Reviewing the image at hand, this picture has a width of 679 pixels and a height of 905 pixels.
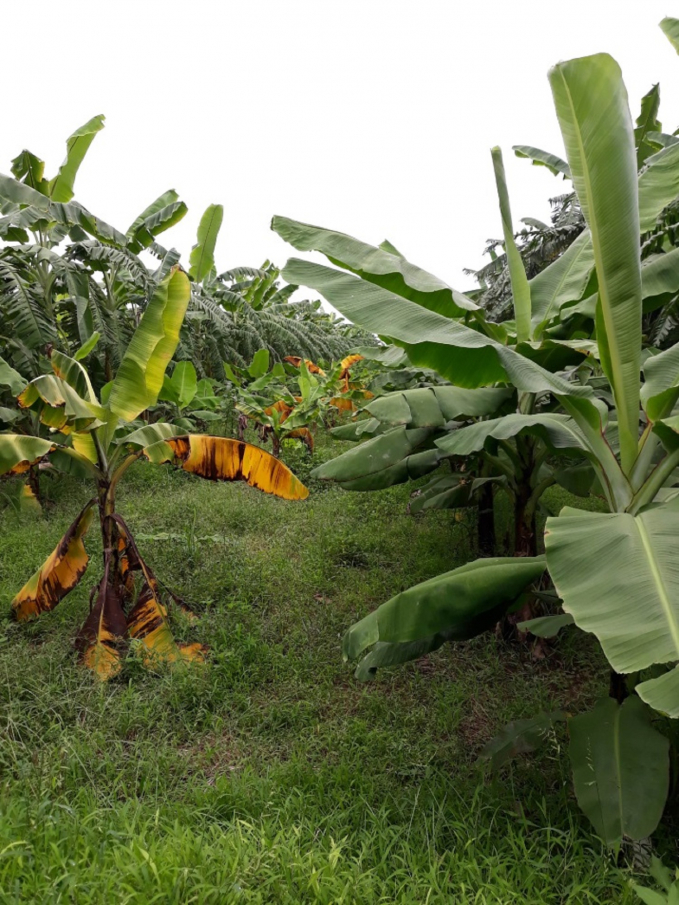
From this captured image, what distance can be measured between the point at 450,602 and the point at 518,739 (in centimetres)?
77

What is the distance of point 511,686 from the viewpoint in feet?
10.4

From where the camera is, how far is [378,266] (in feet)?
8.23

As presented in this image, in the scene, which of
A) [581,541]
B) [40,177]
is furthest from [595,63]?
[40,177]

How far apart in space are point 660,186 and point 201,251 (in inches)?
317

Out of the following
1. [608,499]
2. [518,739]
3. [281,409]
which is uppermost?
[608,499]

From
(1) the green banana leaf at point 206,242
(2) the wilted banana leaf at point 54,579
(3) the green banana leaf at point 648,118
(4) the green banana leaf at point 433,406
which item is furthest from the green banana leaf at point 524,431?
(1) the green banana leaf at point 206,242

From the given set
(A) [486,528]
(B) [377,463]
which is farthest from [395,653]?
(A) [486,528]

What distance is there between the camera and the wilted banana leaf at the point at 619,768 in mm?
1787

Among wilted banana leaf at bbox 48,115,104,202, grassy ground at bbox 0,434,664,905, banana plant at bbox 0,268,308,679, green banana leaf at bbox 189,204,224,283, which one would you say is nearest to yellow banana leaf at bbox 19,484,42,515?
grassy ground at bbox 0,434,664,905

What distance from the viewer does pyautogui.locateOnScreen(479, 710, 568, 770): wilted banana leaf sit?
231 centimetres

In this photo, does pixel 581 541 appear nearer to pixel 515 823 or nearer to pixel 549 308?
pixel 515 823

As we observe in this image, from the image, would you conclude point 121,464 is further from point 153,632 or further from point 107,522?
point 153,632

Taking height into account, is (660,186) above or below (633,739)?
above

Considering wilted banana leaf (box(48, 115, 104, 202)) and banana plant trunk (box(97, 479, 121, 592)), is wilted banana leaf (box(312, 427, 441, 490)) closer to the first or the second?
banana plant trunk (box(97, 479, 121, 592))
